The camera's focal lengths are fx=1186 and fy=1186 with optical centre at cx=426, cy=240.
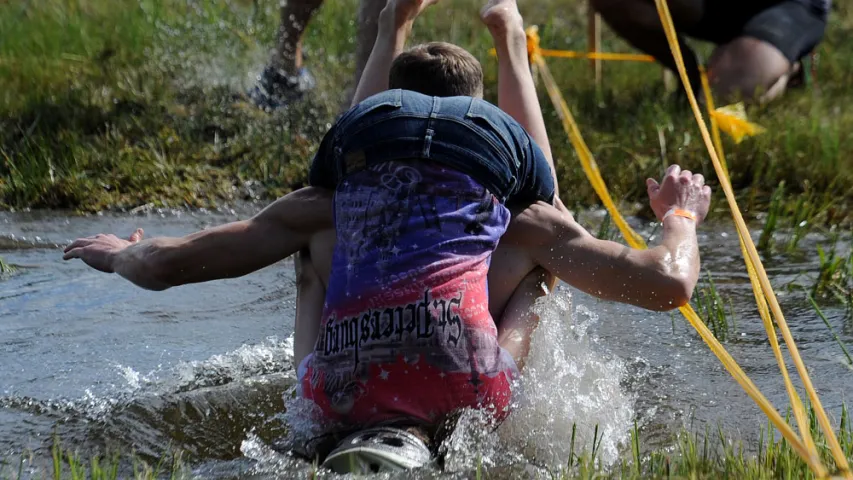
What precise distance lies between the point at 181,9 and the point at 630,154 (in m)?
3.22

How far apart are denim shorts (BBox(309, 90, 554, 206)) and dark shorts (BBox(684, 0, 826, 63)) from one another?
4.24m

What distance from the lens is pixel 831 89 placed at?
724cm

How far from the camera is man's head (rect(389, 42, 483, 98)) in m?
2.86

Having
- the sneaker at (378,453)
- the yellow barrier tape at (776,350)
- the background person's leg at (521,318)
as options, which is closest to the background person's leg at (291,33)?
the yellow barrier tape at (776,350)

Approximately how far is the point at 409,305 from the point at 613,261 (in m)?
0.53

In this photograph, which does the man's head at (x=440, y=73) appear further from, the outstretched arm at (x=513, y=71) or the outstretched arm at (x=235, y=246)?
the outstretched arm at (x=513, y=71)

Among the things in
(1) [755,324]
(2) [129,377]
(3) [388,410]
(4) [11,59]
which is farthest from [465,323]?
(4) [11,59]

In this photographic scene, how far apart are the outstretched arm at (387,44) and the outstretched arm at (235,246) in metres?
0.70

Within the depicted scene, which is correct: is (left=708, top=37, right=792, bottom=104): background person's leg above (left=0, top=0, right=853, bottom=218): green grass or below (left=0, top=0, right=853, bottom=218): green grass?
above

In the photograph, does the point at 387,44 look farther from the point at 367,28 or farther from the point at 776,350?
the point at 776,350

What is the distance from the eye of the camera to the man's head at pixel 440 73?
2861mm

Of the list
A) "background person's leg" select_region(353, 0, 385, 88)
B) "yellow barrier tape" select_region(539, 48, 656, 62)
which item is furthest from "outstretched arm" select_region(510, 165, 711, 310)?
"yellow barrier tape" select_region(539, 48, 656, 62)

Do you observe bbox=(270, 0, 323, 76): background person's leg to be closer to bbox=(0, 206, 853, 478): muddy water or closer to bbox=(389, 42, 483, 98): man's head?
bbox=(0, 206, 853, 478): muddy water

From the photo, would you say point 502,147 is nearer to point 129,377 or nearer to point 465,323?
point 465,323
